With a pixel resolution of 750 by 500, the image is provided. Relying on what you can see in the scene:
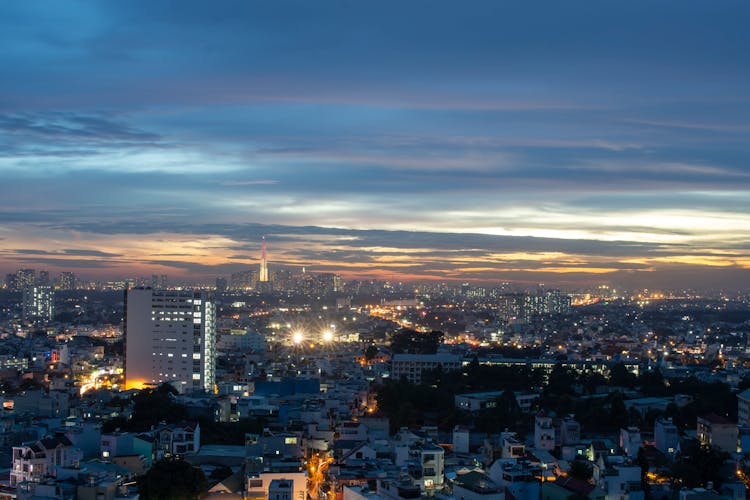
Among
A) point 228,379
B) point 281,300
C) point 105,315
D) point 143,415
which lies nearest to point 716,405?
point 143,415

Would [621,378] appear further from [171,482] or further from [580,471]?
[171,482]

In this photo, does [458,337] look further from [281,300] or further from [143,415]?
[281,300]

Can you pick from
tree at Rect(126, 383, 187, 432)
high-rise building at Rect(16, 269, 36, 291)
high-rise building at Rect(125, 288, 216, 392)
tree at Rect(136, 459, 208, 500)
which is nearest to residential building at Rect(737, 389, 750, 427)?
tree at Rect(126, 383, 187, 432)

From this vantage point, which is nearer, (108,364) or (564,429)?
(564,429)

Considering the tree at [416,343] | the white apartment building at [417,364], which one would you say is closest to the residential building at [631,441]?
the white apartment building at [417,364]

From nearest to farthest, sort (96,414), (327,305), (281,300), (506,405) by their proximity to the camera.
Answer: (96,414) < (506,405) < (327,305) < (281,300)

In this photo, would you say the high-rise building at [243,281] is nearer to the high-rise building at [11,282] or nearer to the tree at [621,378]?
the high-rise building at [11,282]

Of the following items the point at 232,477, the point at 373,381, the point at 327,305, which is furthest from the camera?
the point at 327,305
